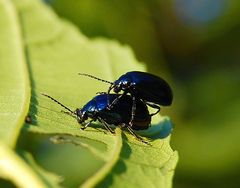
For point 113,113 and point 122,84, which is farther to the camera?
point 122,84

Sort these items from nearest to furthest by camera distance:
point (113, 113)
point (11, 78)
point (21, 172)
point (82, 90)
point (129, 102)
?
point (21, 172) → point (113, 113) → point (129, 102) → point (11, 78) → point (82, 90)

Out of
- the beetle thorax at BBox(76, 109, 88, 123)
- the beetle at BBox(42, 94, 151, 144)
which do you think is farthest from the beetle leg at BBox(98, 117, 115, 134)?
the beetle thorax at BBox(76, 109, 88, 123)

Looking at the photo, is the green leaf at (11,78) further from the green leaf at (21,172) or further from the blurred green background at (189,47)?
the blurred green background at (189,47)

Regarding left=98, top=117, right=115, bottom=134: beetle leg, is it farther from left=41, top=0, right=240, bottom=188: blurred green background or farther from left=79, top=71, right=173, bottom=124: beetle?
left=41, top=0, right=240, bottom=188: blurred green background

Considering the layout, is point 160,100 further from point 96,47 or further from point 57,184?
point 57,184

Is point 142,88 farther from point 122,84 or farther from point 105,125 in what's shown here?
point 105,125

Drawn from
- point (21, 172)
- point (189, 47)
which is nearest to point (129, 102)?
point (21, 172)

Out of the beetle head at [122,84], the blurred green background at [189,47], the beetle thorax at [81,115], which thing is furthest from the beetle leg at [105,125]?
the blurred green background at [189,47]
